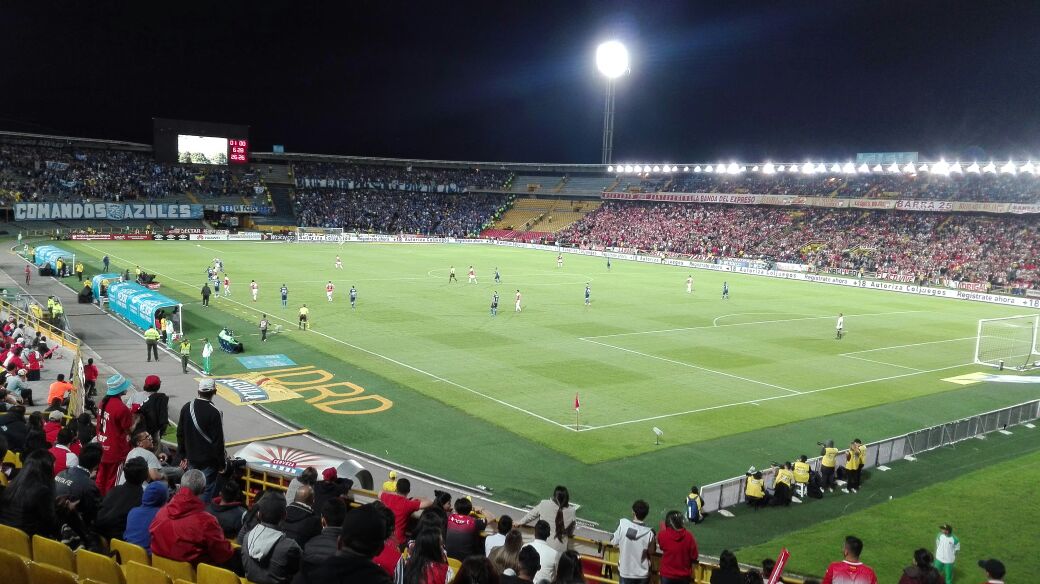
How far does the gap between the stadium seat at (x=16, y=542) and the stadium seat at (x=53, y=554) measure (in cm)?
11

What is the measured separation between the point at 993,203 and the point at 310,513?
85.5 meters

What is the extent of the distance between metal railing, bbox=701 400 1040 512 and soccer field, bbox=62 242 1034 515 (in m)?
1.64

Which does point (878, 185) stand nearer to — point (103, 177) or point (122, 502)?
point (122, 502)

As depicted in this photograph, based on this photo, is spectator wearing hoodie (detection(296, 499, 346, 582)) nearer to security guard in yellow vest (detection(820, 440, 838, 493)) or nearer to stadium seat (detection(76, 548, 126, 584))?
stadium seat (detection(76, 548, 126, 584))

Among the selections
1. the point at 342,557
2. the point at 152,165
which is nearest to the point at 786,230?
the point at 152,165

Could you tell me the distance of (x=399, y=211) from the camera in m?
120

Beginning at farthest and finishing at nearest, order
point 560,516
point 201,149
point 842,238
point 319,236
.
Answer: point 319,236 < point 201,149 < point 842,238 < point 560,516

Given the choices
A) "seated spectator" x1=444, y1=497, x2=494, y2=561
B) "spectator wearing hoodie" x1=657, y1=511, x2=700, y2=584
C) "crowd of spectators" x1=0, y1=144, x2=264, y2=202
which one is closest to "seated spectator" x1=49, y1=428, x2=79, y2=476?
"seated spectator" x1=444, y1=497, x2=494, y2=561

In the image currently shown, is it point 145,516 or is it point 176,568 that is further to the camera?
point 145,516

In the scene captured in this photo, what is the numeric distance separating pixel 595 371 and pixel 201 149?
81.4 metres

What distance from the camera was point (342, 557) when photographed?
189 inches

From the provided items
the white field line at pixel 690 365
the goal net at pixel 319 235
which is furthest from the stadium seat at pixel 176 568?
the goal net at pixel 319 235

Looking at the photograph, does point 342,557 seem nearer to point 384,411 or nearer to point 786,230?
point 384,411

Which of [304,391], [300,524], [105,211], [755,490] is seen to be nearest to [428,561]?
[300,524]
